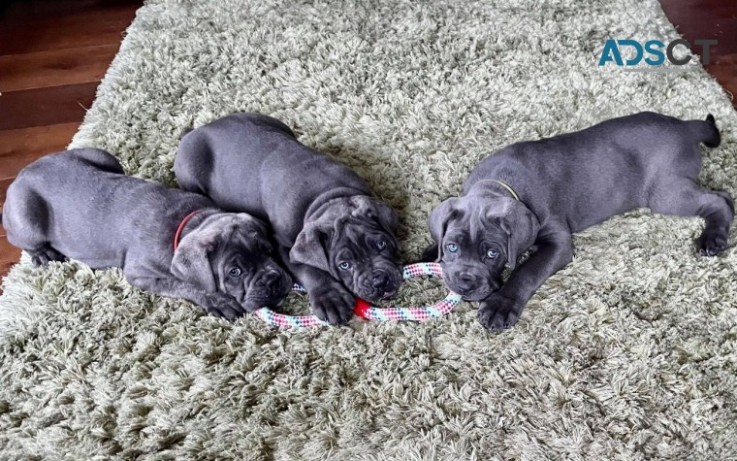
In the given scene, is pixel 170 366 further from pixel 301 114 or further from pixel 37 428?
pixel 301 114

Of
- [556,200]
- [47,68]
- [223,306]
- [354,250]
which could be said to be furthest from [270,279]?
[47,68]

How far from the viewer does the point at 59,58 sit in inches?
214

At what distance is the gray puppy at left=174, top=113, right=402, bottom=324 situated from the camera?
10.0ft

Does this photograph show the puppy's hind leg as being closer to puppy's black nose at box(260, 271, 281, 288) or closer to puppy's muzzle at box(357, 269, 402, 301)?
puppy's muzzle at box(357, 269, 402, 301)

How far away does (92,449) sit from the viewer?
2.67 meters

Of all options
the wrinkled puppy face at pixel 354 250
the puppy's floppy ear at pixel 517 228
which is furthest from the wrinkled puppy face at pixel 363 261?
the puppy's floppy ear at pixel 517 228

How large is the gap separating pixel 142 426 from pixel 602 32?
3.98 meters

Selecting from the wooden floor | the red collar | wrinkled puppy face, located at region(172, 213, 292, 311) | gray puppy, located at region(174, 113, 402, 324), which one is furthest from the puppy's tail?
the red collar

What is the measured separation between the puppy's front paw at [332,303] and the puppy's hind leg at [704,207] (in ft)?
5.30

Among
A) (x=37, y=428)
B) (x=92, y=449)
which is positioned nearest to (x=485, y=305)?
(x=92, y=449)

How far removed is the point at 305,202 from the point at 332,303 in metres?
0.54

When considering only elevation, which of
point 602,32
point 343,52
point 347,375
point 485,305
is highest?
point 602,32

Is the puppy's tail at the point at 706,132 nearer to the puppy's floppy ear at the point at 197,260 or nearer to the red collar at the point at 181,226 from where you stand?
the puppy's floppy ear at the point at 197,260

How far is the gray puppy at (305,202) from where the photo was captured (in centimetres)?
305
